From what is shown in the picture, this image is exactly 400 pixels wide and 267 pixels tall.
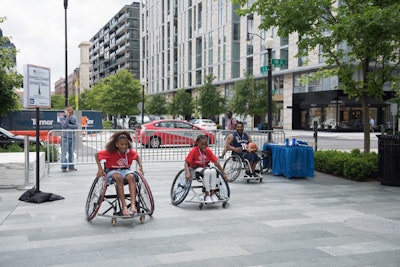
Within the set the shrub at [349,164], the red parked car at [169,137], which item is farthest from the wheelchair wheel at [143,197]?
the red parked car at [169,137]

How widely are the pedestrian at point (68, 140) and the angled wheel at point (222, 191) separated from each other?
5970mm

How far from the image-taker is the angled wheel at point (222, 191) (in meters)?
7.69

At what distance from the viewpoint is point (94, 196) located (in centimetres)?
658

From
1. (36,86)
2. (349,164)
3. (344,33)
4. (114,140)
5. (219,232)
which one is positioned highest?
(344,33)

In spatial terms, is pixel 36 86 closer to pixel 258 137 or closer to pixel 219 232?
pixel 219 232

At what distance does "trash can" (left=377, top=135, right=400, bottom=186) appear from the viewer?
9859 mm

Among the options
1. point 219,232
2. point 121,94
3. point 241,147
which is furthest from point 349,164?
point 121,94

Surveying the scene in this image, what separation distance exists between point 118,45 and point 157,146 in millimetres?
100335

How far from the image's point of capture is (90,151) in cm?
1412

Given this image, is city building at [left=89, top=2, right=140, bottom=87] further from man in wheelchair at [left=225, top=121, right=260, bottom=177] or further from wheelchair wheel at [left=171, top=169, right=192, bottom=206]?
wheelchair wheel at [left=171, top=169, right=192, bottom=206]

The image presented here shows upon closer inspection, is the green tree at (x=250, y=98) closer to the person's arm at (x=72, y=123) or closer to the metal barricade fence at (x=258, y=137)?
the metal barricade fence at (x=258, y=137)

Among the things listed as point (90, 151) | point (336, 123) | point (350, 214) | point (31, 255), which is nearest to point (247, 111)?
point (336, 123)

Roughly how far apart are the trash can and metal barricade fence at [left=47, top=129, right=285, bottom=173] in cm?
434

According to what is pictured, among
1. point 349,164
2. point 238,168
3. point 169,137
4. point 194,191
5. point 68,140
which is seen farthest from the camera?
point 169,137
